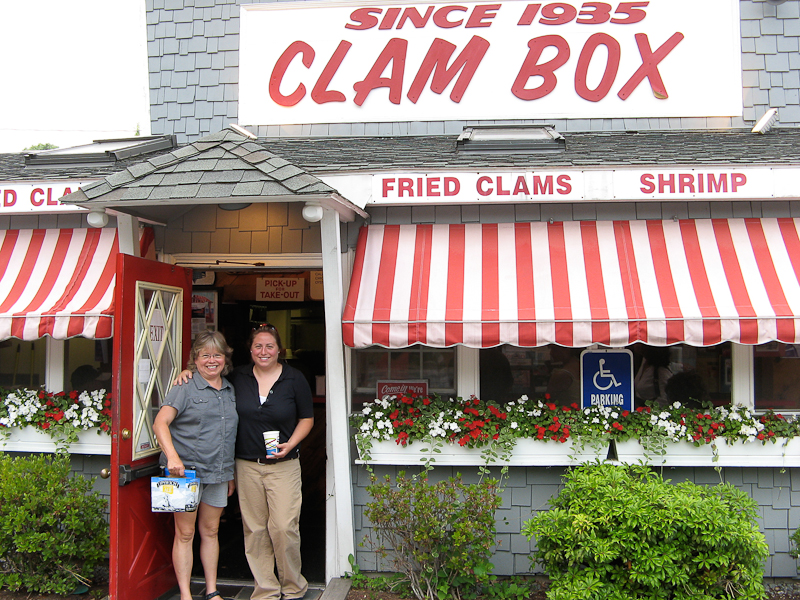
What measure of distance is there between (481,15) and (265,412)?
4672mm

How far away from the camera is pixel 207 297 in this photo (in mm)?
6660

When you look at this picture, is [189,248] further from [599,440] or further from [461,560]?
[599,440]

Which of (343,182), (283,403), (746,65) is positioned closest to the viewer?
(283,403)

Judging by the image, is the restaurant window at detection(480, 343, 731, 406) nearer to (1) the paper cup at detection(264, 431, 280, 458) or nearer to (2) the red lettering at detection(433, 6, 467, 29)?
(1) the paper cup at detection(264, 431, 280, 458)

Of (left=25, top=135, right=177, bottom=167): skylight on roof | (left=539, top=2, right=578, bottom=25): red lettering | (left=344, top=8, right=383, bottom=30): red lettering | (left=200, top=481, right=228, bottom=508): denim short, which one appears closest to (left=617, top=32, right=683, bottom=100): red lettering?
(left=539, top=2, right=578, bottom=25): red lettering

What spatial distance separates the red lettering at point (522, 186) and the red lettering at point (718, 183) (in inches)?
55.1

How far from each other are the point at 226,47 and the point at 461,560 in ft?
18.8

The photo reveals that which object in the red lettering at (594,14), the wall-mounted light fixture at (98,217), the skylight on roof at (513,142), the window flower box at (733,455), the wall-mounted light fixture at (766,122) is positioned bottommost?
the window flower box at (733,455)

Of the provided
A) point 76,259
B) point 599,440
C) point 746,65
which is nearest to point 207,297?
point 76,259

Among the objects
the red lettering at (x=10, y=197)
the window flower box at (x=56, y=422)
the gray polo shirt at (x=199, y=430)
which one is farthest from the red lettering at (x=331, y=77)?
the window flower box at (x=56, y=422)

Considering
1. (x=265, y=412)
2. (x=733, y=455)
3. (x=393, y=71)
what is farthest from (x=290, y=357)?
(x=733, y=455)

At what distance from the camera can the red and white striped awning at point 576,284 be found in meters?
4.49

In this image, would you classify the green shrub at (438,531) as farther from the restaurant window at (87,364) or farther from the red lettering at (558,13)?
the red lettering at (558,13)

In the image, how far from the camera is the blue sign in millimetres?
5207
